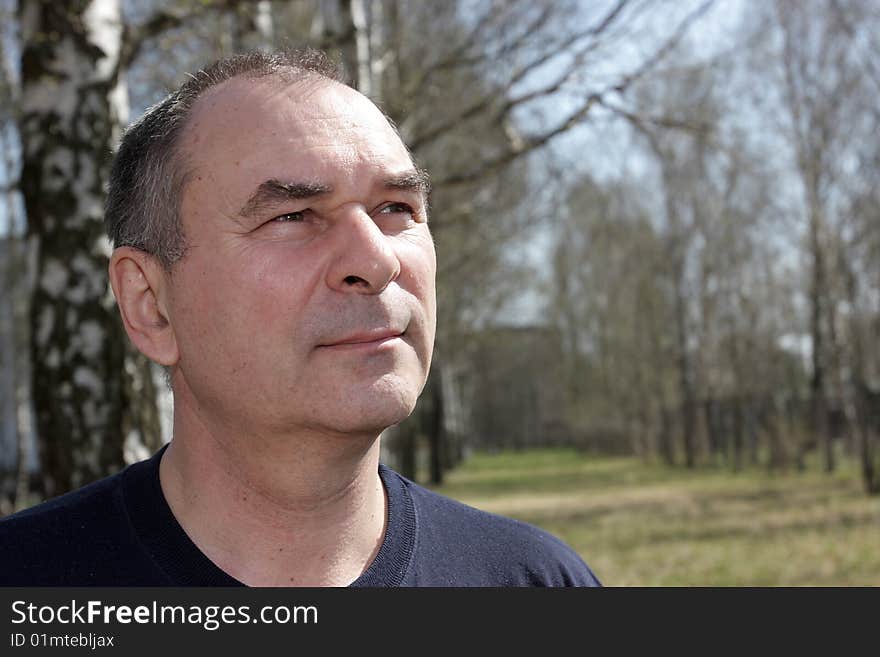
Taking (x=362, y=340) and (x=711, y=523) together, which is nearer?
(x=362, y=340)

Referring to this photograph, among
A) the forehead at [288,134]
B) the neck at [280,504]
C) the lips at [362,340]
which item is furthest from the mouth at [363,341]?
the forehead at [288,134]

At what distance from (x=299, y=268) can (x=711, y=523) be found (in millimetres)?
14147

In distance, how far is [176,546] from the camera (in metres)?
1.72

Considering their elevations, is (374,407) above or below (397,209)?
below

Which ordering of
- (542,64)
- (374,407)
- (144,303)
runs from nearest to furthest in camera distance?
(374,407) < (144,303) < (542,64)

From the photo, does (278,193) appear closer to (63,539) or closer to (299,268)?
(299,268)

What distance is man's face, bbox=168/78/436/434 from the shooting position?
1.68 m

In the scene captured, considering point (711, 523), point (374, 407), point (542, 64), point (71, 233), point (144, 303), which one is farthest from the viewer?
point (711, 523)

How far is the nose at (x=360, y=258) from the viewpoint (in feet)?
5.49

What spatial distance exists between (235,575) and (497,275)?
2536cm

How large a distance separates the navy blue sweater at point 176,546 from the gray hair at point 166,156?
419 mm

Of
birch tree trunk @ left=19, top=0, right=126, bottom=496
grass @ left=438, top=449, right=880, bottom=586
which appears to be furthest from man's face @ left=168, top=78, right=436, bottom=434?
grass @ left=438, top=449, right=880, bottom=586

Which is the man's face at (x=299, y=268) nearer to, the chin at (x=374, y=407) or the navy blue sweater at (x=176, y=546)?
the chin at (x=374, y=407)

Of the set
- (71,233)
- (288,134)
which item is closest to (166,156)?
(288,134)
